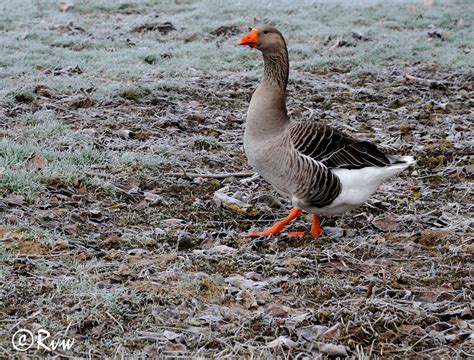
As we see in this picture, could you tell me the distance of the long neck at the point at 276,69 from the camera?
18.8 feet

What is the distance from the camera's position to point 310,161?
5.35 m

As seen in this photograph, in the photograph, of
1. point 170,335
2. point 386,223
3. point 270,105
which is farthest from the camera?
point 386,223

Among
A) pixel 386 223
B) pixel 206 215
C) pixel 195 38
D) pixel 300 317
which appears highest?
pixel 300 317

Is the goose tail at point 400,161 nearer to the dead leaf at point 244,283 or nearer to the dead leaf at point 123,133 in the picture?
the dead leaf at point 244,283

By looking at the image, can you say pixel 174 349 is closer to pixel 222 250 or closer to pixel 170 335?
pixel 170 335

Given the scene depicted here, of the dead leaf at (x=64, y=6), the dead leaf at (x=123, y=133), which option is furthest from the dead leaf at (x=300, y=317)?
the dead leaf at (x=64, y=6)

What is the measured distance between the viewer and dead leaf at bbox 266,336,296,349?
3743 millimetres

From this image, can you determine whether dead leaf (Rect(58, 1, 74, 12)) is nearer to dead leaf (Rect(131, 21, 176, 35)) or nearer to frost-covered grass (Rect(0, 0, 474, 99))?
frost-covered grass (Rect(0, 0, 474, 99))

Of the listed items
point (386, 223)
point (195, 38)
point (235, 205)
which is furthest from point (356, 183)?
point (195, 38)

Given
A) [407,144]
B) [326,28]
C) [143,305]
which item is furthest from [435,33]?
[143,305]

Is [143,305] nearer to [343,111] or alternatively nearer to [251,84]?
[343,111]

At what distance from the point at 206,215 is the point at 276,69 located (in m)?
1.36

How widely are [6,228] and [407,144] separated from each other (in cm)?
495

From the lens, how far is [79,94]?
29.1 ft
